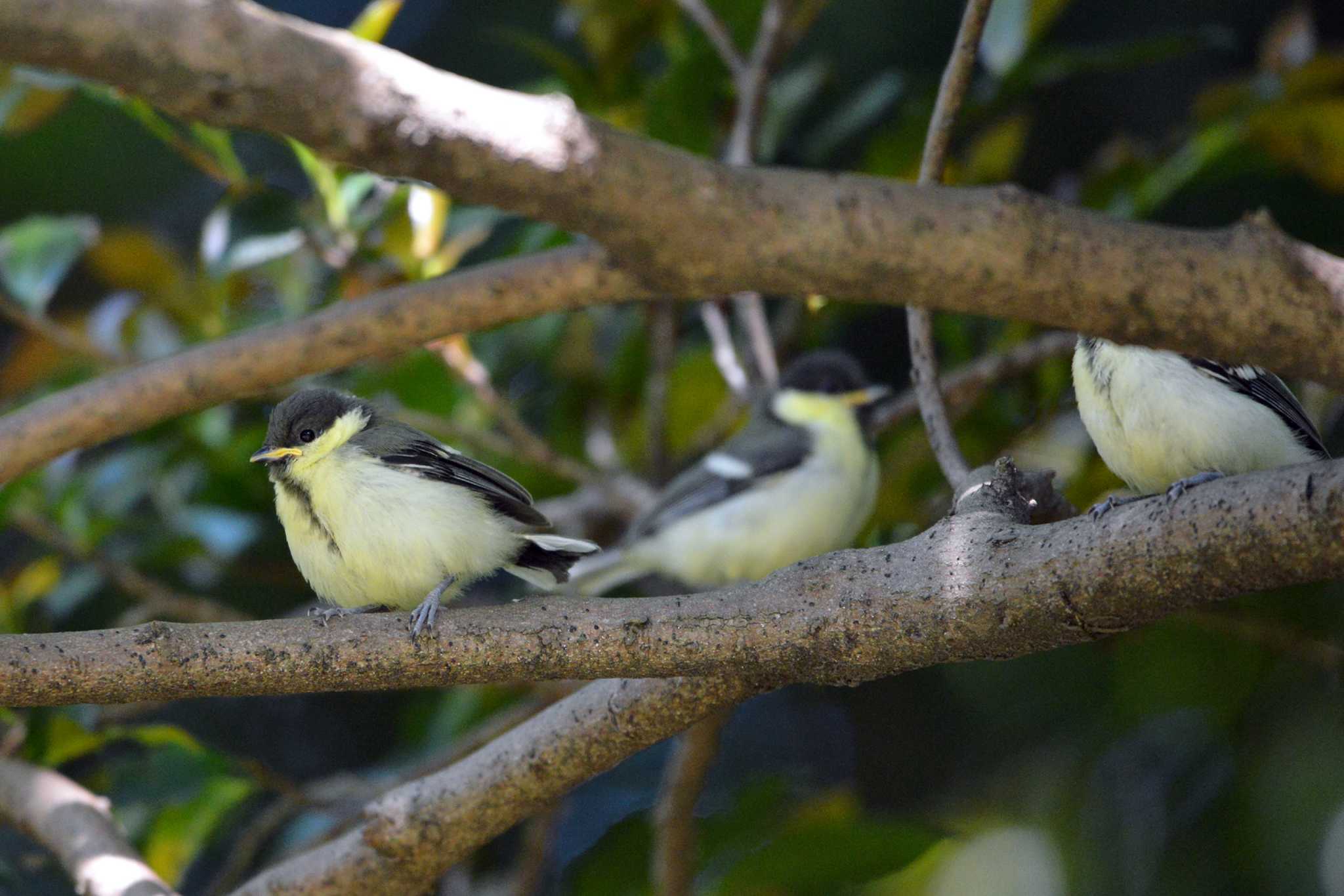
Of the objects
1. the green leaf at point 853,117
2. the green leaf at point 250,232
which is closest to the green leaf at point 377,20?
the green leaf at point 250,232

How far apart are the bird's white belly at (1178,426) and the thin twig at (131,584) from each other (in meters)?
2.81

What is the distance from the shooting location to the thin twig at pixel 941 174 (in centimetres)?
243

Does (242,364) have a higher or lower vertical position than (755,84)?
lower

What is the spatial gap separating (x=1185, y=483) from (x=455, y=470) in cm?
168

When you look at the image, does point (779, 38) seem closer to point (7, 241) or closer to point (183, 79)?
point (7, 241)

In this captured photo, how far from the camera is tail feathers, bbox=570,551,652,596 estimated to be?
14.2 feet

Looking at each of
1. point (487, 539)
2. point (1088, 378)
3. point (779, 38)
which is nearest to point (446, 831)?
point (487, 539)

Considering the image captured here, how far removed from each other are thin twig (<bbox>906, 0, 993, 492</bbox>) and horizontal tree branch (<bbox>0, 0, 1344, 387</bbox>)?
Result: 0.82m

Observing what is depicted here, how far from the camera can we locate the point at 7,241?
12.8 ft

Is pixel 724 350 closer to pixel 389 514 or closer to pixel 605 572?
pixel 605 572

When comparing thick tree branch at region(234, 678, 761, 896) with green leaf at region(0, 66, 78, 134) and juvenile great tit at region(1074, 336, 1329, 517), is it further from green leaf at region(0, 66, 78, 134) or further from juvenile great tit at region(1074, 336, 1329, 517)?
green leaf at region(0, 66, 78, 134)

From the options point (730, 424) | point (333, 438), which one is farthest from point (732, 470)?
point (333, 438)

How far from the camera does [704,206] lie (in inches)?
53.9

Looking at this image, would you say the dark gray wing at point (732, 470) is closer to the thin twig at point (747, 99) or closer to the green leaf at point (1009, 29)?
the thin twig at point (747, 99)
